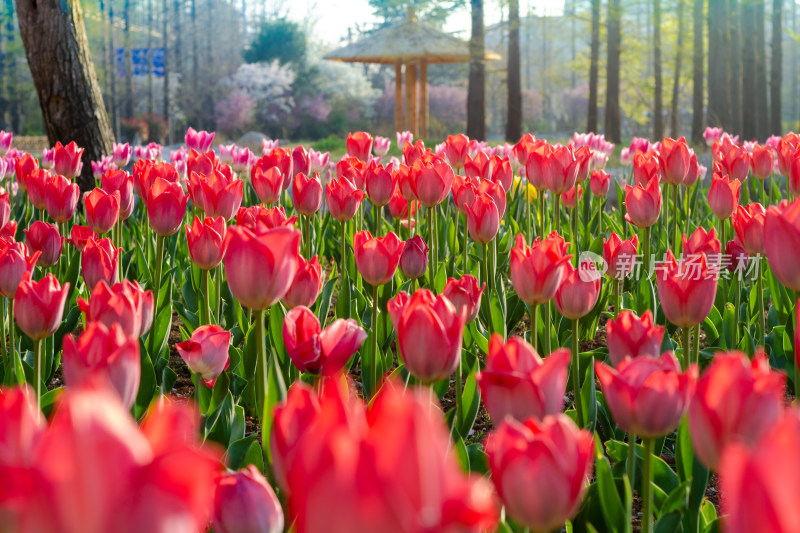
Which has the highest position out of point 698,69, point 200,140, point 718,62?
point 698,69

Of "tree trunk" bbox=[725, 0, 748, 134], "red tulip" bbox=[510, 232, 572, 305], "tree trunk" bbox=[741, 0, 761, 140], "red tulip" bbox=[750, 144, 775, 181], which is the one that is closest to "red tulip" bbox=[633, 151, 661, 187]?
"red tulip" bbox=[750, 144, 775, 181]

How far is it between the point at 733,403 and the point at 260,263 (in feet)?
2.14

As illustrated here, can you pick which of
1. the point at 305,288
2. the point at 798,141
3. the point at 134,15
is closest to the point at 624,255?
the point at 305,288

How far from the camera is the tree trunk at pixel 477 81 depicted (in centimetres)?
1770

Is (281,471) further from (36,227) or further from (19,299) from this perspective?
(36,227)

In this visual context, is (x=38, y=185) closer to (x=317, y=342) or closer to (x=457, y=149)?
(x=457, y=149)

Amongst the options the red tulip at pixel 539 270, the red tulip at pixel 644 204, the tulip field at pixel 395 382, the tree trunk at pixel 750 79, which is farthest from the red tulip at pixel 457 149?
the tree trunk at pixel 750 79

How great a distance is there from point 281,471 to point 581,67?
103 ft

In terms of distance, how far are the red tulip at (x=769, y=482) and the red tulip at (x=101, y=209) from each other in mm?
2323

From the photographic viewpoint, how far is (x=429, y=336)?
1.05 meters

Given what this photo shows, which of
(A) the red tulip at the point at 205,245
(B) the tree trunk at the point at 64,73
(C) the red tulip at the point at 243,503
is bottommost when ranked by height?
(C) the red tulip at the point at 243,503

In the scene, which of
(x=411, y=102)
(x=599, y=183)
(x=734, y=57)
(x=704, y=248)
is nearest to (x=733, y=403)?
(x=704, y=248)

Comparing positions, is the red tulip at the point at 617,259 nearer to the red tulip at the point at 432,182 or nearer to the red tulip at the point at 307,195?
the red tulip at the point at 432,182

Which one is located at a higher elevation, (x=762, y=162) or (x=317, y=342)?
(x=762, y=162)
